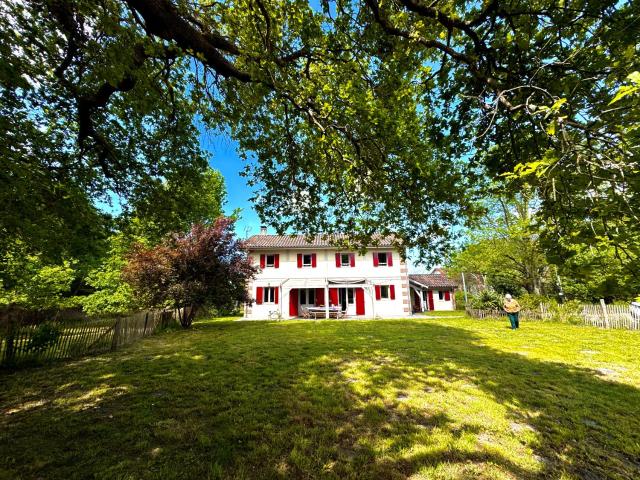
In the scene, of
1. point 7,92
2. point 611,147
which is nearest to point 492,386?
point 611,147

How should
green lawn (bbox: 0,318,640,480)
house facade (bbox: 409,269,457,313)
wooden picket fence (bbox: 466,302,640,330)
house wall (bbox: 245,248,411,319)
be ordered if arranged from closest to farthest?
green lawn (bbox: 0,318,640,480) → wooden picket fence (bbox: 466,302,640,330) → house wall (bbox: 245,248,411,319) → house facade (bbox: 409,269,457,313)

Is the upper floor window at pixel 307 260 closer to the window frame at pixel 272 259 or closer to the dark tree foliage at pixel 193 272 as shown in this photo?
the window frame at pixel 272 259

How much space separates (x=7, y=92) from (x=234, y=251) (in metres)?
10.7

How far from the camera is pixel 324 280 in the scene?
21.1 m

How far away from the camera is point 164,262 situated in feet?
44.0

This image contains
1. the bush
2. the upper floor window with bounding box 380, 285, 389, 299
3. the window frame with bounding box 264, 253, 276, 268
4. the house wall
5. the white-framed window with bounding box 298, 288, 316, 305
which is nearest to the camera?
the bush

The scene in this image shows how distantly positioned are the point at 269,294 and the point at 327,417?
18622 millimetres

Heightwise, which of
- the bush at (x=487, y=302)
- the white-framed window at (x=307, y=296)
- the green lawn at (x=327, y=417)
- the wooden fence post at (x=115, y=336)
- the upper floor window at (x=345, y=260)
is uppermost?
the upper floor window at (x=345, y=260)

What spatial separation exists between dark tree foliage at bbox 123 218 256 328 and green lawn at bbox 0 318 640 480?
6.43 metres

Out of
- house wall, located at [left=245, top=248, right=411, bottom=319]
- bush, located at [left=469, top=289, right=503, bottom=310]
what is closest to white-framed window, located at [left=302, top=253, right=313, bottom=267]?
house wall, located at [left=245, top=248, right=411, bottom=319]

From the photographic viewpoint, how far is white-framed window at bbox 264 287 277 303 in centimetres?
2186

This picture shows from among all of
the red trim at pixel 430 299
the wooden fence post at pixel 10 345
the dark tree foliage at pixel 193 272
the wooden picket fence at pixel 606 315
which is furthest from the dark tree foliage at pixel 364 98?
the red trim at pixel 430 299

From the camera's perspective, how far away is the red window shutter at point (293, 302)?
2169cm

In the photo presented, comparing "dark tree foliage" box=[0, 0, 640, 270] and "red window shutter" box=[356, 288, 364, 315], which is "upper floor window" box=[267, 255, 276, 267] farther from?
"dark tree foliage" box=[0, 0, 640, 270]
